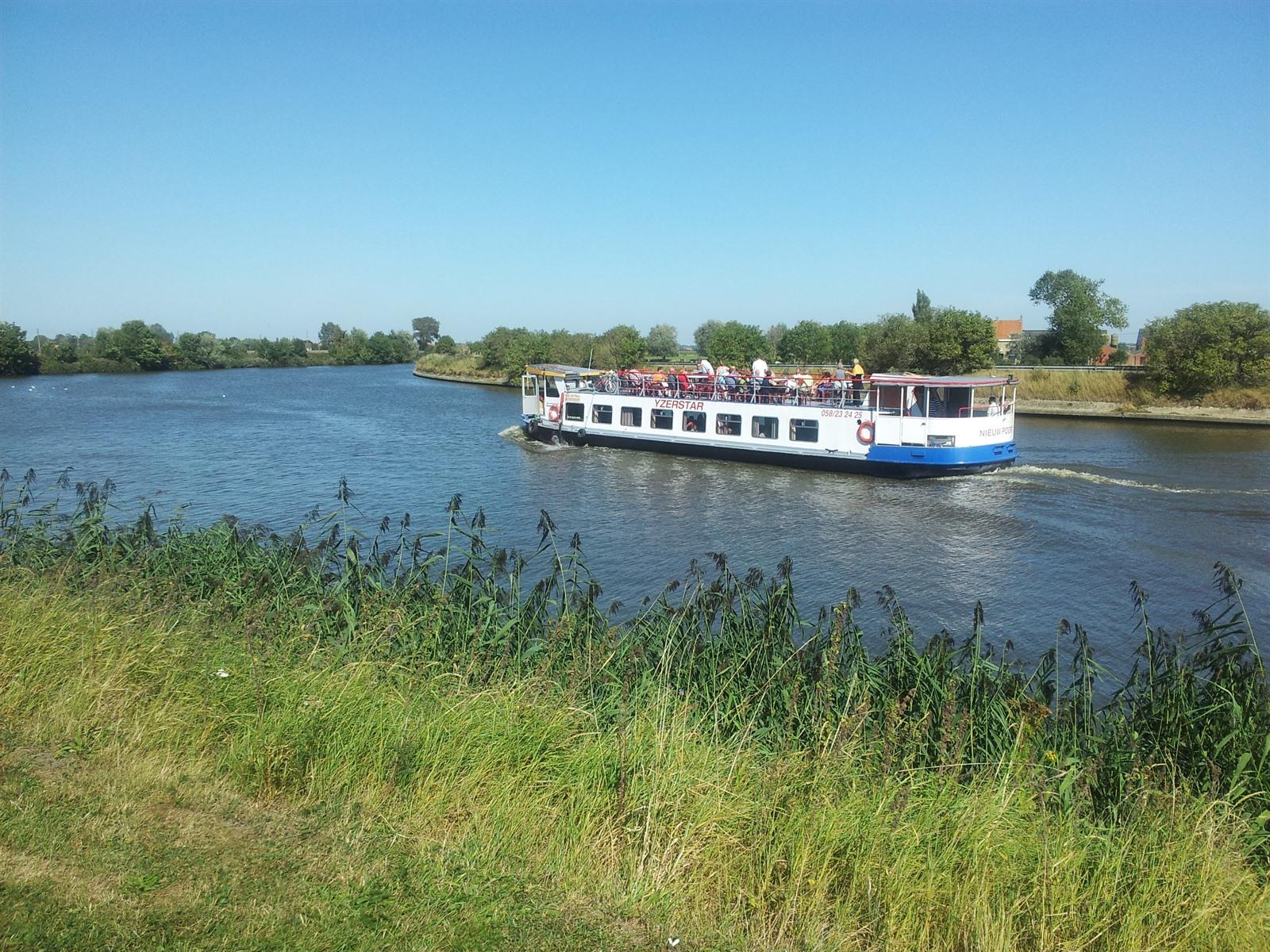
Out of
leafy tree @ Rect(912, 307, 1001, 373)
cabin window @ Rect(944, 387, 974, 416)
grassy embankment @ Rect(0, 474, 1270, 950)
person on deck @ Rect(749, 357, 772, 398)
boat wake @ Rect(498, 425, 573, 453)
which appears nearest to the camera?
grassy embankment @ Rect(0, 474, 1270, 950)

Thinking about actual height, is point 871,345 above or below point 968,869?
above

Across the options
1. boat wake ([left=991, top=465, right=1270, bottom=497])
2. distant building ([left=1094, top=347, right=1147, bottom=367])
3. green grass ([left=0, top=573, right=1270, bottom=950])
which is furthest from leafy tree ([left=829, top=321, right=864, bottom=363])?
green grass ([left=0, top=573, right=1270, bottom=950])

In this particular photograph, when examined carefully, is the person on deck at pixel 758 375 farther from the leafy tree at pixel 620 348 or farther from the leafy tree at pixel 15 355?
the leafy tree at pixel 15 355

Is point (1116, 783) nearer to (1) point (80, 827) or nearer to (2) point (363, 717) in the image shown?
(2) point (363, 717)

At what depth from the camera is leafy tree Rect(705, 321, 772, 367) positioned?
86688 millimetres

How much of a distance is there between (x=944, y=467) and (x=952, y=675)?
78.0ft

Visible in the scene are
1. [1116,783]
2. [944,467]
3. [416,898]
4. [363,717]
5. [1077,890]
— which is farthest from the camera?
[944,467]

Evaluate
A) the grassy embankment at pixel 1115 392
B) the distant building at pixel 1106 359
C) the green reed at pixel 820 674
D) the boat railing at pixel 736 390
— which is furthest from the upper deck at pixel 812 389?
the distant building at pixel 1106 359

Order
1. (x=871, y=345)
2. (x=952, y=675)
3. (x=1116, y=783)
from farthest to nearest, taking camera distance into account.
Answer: (x=871, y=345)
(x=952, y=675)
(x=1116, y=783)

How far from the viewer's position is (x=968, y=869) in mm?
4988

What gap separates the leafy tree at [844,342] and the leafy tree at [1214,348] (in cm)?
4072

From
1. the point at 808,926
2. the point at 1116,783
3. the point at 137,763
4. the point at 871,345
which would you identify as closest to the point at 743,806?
the point at 808,926

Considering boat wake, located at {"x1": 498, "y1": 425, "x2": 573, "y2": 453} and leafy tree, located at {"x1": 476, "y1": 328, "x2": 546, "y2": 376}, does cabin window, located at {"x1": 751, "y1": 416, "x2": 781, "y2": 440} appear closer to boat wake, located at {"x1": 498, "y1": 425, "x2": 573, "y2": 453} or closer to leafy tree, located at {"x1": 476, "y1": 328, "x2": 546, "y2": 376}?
boat wake, located at {"x1": 498, "y1": 425, "x2": 573, "y2": 453}

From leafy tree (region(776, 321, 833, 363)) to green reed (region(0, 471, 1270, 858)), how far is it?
88146mm
